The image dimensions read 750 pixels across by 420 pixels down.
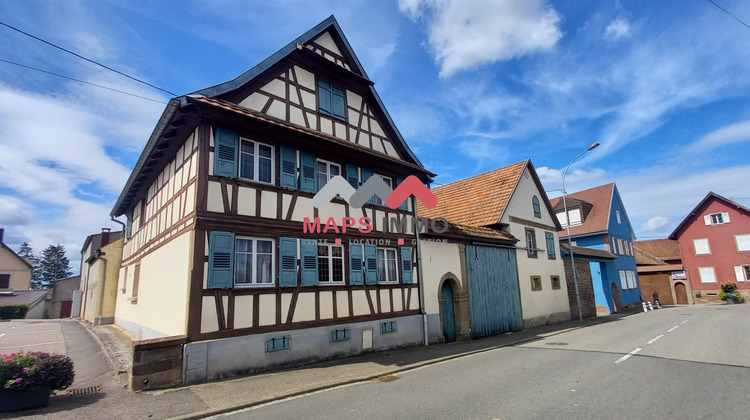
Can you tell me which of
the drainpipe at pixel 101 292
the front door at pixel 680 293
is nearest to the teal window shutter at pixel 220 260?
the drainpipe at pixel 101 292

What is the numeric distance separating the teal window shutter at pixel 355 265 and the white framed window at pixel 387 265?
3.37 ft

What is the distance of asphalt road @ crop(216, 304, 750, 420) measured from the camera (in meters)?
6.06

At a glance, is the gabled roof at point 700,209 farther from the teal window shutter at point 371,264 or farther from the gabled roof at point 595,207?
the teal window shutter at point 371,264

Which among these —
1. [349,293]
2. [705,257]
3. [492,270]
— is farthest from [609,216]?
[349,293]

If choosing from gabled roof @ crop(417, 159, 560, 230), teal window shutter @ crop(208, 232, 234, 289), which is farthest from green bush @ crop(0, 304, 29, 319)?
teal window shutter @ crop(208, 232, 234, 289)

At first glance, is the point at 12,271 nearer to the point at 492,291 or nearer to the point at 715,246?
the point at 492,291

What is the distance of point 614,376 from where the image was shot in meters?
8.17

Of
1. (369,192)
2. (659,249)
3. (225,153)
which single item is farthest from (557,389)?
(659,249)

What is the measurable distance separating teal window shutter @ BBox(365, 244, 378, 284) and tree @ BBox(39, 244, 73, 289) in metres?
109

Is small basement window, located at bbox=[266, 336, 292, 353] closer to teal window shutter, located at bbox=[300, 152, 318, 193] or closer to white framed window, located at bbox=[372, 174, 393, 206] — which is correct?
teal window shutter, located at bbox=[300, 152, 318, 193]

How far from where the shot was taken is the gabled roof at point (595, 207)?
32.7m

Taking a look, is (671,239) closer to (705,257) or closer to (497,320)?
(705,257)

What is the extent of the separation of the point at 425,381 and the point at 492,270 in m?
10.2

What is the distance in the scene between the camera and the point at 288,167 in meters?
10.8
